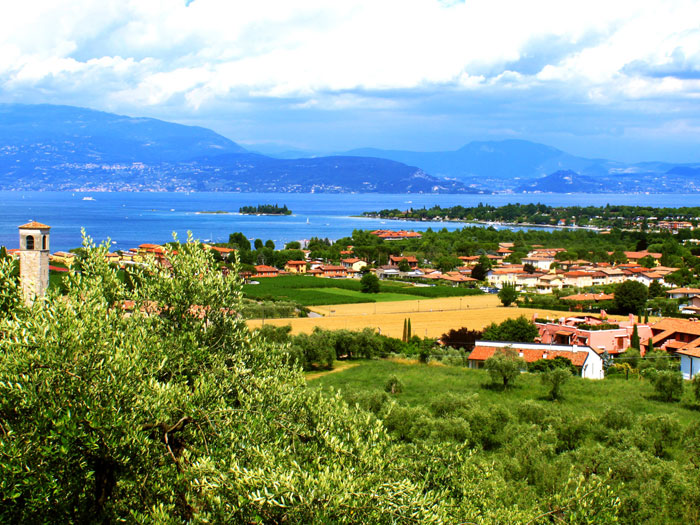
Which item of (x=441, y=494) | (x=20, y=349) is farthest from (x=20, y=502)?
(x=441, y=494)

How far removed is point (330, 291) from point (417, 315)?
44.0ft

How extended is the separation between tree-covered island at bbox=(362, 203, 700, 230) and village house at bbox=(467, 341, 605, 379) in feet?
313

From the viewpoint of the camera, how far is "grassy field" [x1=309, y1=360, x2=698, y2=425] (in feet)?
62.4

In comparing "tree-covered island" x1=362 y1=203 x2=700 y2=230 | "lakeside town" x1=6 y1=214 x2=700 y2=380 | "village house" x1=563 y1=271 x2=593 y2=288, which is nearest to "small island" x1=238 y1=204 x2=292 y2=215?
"tree-covered island" x1=362 y1=203 x2=700 y2=230

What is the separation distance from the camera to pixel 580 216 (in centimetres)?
14925

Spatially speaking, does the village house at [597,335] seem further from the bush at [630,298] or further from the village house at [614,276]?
the village house at [614,276]

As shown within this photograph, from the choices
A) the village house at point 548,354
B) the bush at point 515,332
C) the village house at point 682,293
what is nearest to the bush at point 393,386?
the village house at point 548,354

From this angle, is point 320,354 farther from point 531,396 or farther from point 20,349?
point 20,349

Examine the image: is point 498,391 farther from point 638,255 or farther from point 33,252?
point 638,255

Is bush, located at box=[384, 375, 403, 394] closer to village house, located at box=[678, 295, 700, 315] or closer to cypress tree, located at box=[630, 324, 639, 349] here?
cypress tree, located at box=[630, 324, 639, 349]

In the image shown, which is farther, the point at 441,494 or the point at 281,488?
the point at 441,494

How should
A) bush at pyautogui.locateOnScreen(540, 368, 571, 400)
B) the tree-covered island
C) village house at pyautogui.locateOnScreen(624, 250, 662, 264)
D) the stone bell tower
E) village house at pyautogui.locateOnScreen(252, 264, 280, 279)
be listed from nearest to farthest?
the stone bell tower, bush at pyautogui.locateOnScreen(540, 368, 571, 400), village house at pyautogui.locateOnScreen(252, 264, 280, 279), village house at pyautogui.locateOnScreen(624, 250, 662, 264), the tree-covered island

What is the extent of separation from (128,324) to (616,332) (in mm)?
26965

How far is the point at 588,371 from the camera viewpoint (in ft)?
82.3
